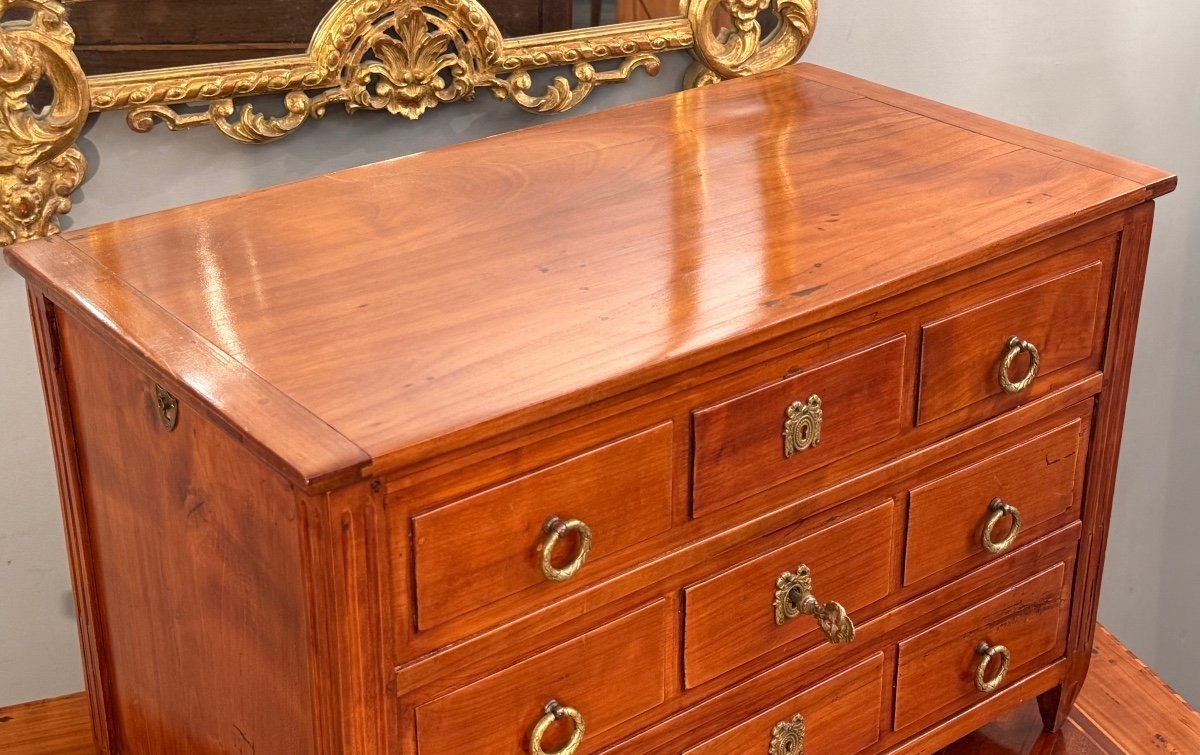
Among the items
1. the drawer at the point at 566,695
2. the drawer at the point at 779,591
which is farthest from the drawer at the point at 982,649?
the drawer at the point at 566,695

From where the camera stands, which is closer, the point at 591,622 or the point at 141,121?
the point at 591,622

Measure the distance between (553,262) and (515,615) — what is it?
35 centimetres

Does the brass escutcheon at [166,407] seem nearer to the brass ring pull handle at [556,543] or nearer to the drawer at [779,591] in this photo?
the brass ring pull handle at [556,543]

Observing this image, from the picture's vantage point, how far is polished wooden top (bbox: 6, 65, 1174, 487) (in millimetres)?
1214

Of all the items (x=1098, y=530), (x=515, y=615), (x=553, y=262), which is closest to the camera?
(x=515, y=615)

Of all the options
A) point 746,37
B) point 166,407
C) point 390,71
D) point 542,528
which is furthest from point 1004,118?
point 166,407

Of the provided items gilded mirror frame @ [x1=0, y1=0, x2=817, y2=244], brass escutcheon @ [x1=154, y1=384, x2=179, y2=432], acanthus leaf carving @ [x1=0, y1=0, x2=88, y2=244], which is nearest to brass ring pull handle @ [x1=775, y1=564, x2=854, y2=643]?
brass escutcheon @ [x1=154, y1=384, x2=179, y2=432]

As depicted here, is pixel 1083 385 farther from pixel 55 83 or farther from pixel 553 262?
→ pixel 55 83

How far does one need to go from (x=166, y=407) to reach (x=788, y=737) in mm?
750

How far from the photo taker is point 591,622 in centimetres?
137

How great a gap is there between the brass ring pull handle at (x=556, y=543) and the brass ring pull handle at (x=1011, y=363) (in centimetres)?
54

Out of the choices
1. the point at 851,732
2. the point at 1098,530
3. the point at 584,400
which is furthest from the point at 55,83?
the point at 1098,530

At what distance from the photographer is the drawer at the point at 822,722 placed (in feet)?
5.16

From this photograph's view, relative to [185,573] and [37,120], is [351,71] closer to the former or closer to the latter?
[37,120]
